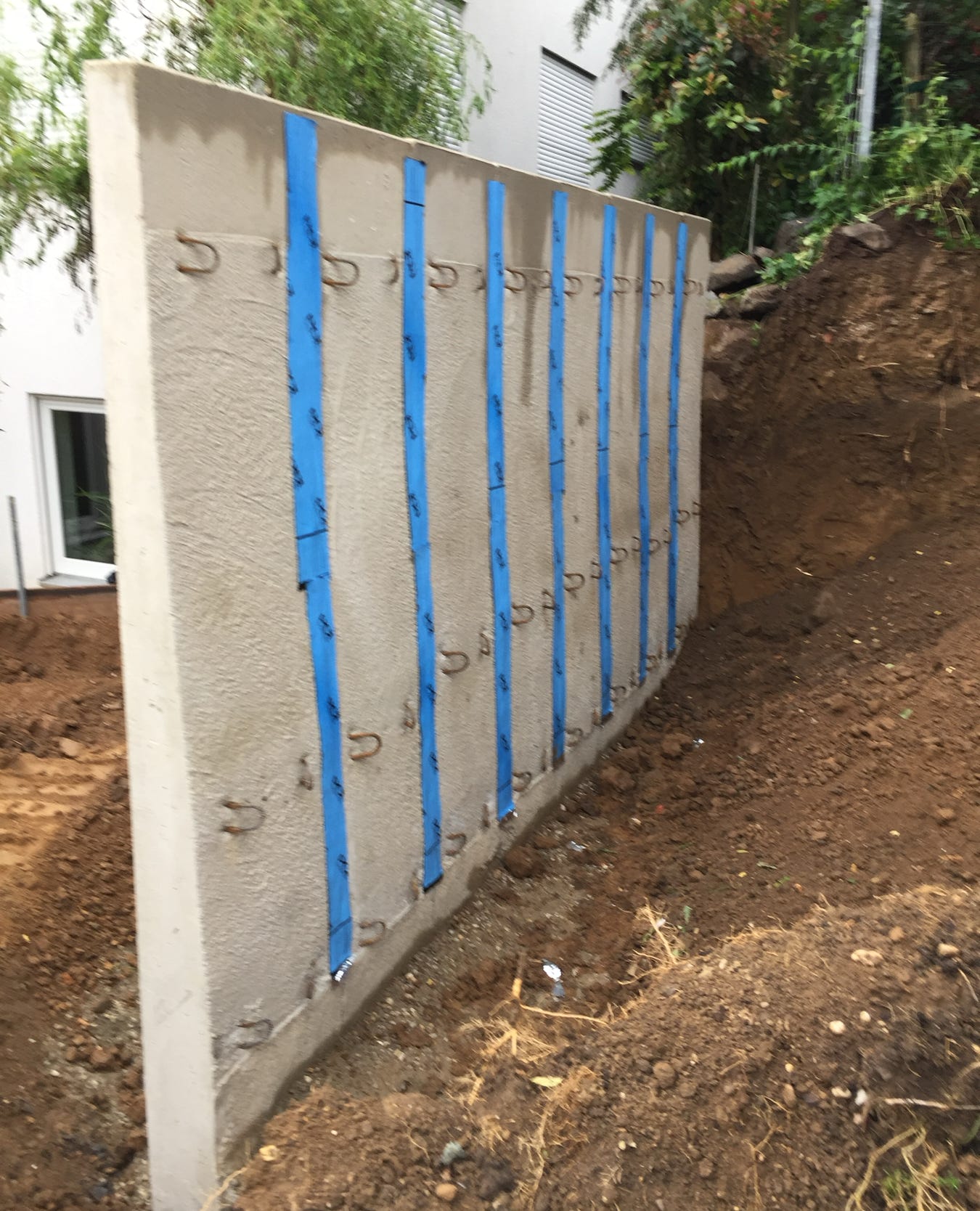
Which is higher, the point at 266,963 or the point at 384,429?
the point at 384,429

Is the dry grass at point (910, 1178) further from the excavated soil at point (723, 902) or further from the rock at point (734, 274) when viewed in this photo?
the rock at point (734, 274)

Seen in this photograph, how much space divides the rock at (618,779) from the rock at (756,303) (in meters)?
3.10

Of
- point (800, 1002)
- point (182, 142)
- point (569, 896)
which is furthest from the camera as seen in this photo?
point (569, 896)

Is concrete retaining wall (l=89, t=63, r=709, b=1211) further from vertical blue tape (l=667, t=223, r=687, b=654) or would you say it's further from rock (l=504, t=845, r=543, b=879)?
vertical blue tape (l=667, t=223, r=687, b=654)

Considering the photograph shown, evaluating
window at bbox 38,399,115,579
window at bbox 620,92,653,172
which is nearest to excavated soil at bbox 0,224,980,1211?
window at bbox 38,399,115,579

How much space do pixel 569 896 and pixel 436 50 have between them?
3.60 meters

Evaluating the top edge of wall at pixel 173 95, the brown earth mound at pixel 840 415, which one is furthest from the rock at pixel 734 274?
the top edge of wall at pixel 173 95

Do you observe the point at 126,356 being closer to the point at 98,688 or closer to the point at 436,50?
the point at 436,50

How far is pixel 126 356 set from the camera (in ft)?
6.76

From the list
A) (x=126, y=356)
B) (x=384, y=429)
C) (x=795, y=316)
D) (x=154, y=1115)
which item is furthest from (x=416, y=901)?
(x=795, y=316)

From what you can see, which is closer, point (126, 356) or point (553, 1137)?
point (126, 356)

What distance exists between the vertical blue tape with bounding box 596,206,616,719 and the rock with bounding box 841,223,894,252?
2273 millimetres

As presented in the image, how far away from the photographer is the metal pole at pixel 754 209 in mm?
7284

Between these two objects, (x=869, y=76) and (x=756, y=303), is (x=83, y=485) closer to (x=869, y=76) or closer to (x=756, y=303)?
(x=756, y=303)
